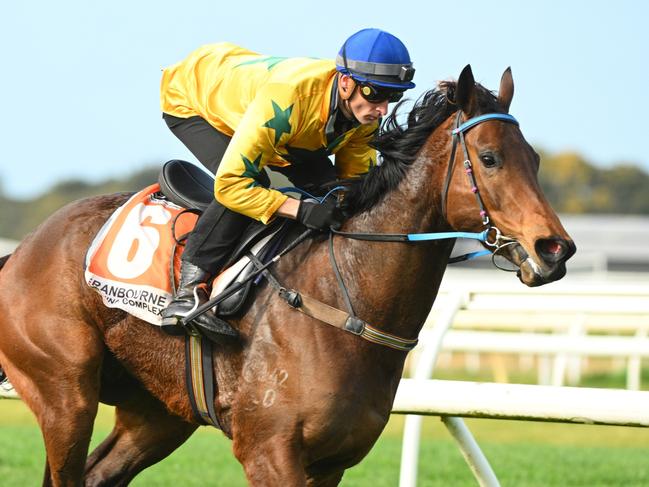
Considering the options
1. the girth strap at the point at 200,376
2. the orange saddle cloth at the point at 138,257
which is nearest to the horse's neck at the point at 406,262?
the girth strap at the point at 200,376

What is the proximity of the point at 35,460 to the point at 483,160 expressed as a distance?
15.0 ft

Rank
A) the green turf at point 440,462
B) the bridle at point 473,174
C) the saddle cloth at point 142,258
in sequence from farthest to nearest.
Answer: the green turf at point 440,462 < the saddle cloth at point 142,258 < the bridle at point 473,174

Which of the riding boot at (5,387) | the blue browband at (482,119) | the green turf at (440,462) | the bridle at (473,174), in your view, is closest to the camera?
the bridle at (473,174)

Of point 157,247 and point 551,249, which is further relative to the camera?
point 157,247

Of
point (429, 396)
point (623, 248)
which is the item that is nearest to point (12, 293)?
point (429, 396)

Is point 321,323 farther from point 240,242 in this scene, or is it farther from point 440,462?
point 440,462

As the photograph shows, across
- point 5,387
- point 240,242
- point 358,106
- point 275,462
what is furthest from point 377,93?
point 5,387

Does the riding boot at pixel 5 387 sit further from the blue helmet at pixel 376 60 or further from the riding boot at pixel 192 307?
the blue helmet at pixel 376 60

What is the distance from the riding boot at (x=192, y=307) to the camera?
3895 millimetres

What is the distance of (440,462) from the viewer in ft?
23.7

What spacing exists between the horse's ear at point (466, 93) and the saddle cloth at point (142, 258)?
854mm

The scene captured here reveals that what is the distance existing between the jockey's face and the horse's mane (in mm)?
85

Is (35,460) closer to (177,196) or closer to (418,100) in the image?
(177,196)

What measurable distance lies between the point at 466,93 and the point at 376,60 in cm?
36
